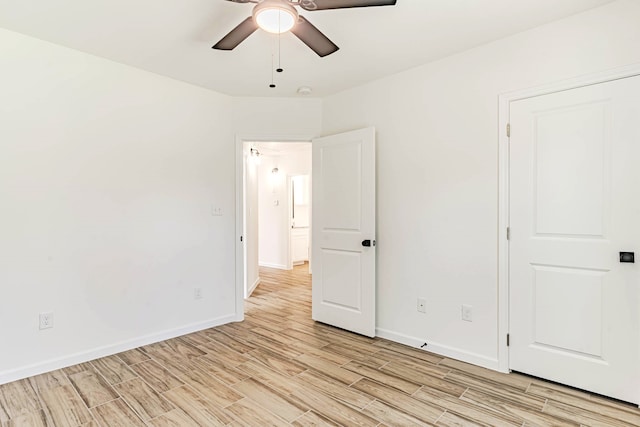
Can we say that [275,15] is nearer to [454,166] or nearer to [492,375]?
[454,166]

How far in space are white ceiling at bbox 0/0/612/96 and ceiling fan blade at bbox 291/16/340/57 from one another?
11.4 inches

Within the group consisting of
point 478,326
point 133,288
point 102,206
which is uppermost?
point 102,206

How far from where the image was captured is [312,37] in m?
1.97

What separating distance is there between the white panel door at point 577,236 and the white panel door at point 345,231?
1.22 metres

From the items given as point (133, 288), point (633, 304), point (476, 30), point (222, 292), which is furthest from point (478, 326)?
point (133, 288)

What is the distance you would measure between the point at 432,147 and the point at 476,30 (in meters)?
0.92

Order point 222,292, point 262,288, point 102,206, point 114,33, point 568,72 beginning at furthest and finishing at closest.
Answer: point 262,288, point 222,292, point 102,206, point 114,33, point 568,72

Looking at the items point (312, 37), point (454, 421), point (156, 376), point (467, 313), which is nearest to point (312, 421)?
point (454, 421)

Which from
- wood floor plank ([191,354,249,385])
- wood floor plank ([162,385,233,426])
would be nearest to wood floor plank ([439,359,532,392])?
wood floor plank ([191,354,249,385])

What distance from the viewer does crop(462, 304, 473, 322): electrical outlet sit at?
8.92 ft

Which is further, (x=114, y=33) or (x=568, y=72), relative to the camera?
(x=114, y=33)

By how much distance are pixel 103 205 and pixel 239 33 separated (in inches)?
75.7

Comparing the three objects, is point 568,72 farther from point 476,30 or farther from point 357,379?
point 357,379

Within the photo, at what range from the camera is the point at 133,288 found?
3.05m
